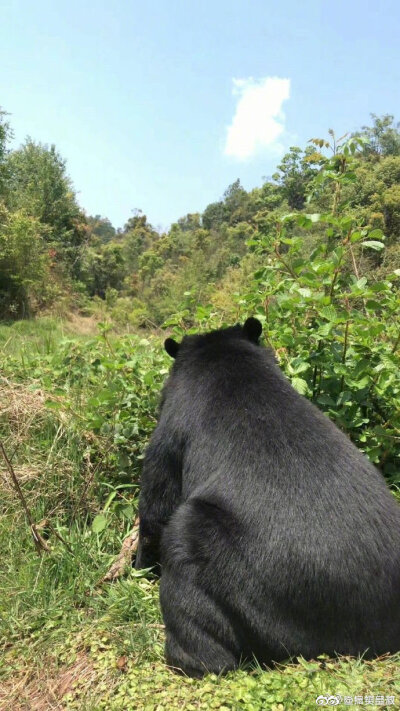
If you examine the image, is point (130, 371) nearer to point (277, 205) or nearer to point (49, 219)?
point (49, 219)

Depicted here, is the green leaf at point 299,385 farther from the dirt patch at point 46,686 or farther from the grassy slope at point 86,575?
the dirt patch at point 46,686

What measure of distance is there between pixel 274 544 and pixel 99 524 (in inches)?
75.3

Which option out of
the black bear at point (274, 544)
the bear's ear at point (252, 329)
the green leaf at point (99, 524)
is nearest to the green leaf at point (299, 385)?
the bear's ear at point (252, 329)

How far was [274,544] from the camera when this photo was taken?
2.27 metres

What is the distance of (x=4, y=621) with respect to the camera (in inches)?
123

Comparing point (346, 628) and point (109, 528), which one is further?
point (109, 528)

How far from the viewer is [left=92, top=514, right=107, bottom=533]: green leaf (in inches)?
148

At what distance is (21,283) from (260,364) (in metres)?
24.1

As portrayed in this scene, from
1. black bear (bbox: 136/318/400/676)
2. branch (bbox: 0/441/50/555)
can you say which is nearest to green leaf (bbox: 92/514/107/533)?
branch (bbox: 0/441/50/555)

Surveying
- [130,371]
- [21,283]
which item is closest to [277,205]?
[21,283]

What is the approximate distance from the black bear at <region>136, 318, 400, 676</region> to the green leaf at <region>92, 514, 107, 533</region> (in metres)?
1.25

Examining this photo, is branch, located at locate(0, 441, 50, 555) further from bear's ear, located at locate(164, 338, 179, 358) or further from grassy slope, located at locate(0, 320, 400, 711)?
bear's ear, located at locate(164, 338, 179, 358)

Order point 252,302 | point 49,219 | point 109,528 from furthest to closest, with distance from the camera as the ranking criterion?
point 49,219, point 252,302, point 109,528

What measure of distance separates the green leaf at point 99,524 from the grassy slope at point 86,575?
65 mm
